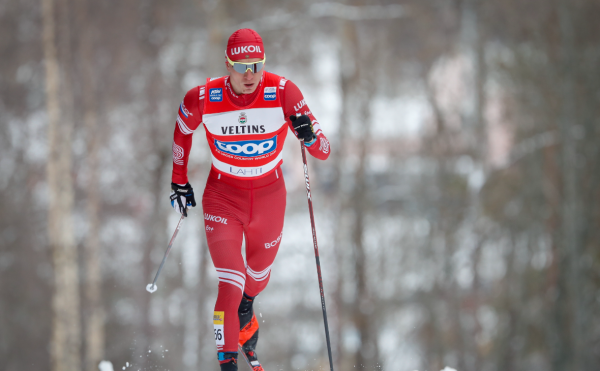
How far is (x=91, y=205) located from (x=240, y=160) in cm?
794

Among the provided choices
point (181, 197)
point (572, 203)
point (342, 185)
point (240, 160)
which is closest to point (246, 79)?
point (240, 160)

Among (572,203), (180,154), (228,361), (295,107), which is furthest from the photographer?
(572,203)

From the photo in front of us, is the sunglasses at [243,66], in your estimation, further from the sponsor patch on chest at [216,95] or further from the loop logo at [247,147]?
the loop logo at [247,147]

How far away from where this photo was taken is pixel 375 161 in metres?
11.3

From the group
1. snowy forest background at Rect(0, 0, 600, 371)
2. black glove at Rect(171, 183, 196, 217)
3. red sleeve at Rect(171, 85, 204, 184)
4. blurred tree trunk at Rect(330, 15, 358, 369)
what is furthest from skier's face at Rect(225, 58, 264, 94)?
blurred tree trunk at Rect(330, 15, 358, 369)

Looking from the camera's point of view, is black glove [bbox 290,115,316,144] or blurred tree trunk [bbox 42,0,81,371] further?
blurred tree trunk [bbox 42,0,81,371]

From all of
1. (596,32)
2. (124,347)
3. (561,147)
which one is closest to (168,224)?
(124,347)

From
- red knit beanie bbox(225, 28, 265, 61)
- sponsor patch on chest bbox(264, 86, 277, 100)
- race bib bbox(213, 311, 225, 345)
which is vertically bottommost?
race bib bbox(213, 311, 225, 345)

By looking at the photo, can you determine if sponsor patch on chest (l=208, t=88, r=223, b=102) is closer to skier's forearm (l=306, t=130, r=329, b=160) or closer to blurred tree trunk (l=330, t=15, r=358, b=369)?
skier's forearm (l=306, t=130, r=329, b=160)

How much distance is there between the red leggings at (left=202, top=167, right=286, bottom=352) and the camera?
9.55 feet

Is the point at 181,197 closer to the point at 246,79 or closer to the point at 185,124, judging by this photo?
the point at 185,124

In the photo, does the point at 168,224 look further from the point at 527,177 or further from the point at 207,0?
the point at 527,177

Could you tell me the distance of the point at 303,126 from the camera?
2930 millimetres

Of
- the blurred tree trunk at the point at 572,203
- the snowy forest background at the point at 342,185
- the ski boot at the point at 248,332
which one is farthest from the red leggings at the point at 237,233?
the blurred tree trunk at the point at 572,203
